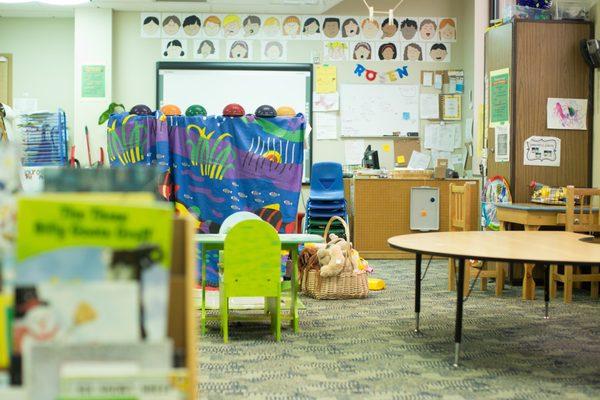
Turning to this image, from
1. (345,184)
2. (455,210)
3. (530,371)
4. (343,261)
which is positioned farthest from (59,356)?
(345,184)

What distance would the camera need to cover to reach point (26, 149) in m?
7.36

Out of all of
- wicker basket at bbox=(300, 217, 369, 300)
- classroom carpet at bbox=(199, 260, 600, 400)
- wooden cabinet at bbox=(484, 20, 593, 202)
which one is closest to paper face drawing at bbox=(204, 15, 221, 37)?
wooden cabinet at bbox=(484, 20, 593, 202)

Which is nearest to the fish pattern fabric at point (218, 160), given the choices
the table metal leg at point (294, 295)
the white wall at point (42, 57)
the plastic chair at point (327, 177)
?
the table metal leg at point (294, 295)

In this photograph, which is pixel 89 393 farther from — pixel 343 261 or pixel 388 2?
pixel 388 2

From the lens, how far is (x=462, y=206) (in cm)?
518

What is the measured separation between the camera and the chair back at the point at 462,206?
5.00m

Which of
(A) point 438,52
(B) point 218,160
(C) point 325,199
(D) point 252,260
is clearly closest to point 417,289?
(D) point 252,260

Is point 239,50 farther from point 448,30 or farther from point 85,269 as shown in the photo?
point 85,269

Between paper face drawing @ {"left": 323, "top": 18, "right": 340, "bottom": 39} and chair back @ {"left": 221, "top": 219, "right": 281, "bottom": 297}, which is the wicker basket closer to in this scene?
chair back @ {"left": 221, "top": 219, "right": 281, "bottom": 297}

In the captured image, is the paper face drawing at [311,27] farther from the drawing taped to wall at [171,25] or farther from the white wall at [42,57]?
the white wall at [42,57]

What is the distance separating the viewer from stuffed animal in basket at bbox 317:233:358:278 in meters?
4.77

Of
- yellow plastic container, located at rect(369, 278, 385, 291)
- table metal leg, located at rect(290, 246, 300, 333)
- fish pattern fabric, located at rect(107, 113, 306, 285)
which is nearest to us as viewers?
table metal leg, located at rect(290, 246, 300, 333)

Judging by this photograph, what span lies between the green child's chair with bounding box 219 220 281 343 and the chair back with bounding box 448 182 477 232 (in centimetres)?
186

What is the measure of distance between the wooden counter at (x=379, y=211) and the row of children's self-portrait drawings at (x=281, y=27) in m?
1.77
